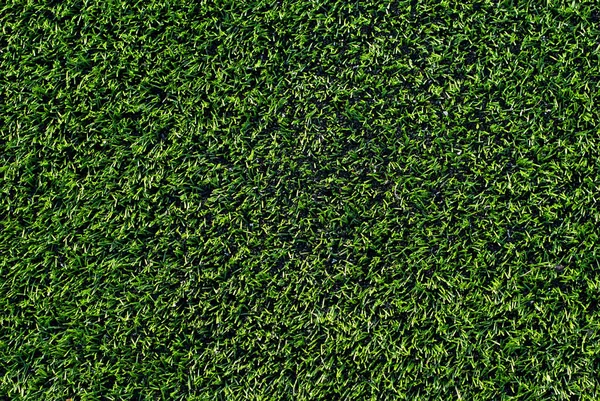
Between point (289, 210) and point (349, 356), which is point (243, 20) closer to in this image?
point (289, 210)

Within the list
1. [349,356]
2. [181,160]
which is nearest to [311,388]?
[349,356]

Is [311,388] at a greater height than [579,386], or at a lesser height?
lesser

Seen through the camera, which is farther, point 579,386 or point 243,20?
point 243,20

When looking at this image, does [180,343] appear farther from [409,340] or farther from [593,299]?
[593,299]

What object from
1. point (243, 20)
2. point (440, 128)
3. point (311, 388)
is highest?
point (243, 20)

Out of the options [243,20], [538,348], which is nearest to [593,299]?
[538,348]

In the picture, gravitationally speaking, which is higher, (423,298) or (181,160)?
(181,160)
